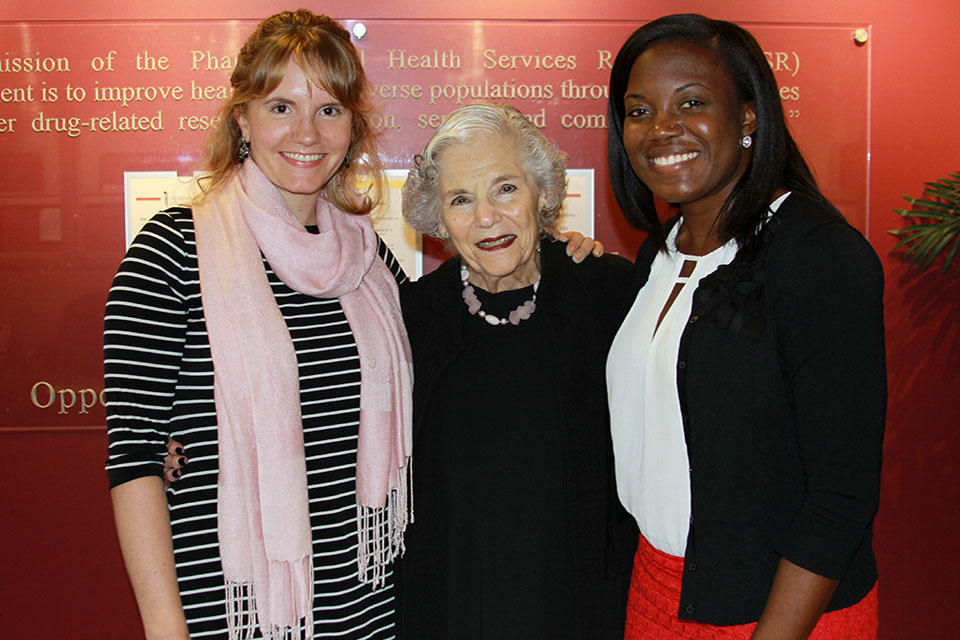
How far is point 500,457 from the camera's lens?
1.90 metres

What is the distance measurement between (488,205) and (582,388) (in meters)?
0.55

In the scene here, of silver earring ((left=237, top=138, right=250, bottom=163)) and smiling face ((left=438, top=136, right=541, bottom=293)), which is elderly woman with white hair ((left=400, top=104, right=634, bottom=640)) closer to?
smiling face ((left=438, top=136, right=541, bottom=293))

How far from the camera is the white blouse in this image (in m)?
1.55

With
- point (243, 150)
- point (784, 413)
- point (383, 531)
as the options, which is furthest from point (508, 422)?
point (243, 150)

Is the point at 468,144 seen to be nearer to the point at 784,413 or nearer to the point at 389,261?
the point at 389,261

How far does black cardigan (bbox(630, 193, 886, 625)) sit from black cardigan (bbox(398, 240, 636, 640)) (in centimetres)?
37

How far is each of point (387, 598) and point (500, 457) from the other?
49 cm

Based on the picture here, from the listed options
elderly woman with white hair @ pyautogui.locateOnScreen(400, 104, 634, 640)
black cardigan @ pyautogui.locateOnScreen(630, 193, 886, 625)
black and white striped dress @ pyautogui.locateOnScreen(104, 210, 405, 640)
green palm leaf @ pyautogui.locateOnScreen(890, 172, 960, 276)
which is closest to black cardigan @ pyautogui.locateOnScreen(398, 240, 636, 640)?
elderly woman with white hair @ pyautogui.locateOnScreen(400, 104, 634, 640)

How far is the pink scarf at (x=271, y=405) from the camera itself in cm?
169

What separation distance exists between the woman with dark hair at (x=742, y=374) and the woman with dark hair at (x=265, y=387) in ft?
2.20

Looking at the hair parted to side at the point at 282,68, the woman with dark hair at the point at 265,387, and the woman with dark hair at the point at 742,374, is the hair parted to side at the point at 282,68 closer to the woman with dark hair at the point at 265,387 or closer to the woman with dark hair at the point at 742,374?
the woman with dark hair at the point at 265,387

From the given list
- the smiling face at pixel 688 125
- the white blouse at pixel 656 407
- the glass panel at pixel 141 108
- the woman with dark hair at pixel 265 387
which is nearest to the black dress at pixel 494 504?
the woman with dark hair at pixel 265 387

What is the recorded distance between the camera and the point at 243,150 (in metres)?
1.94

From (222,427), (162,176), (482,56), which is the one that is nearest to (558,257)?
(222,427)
